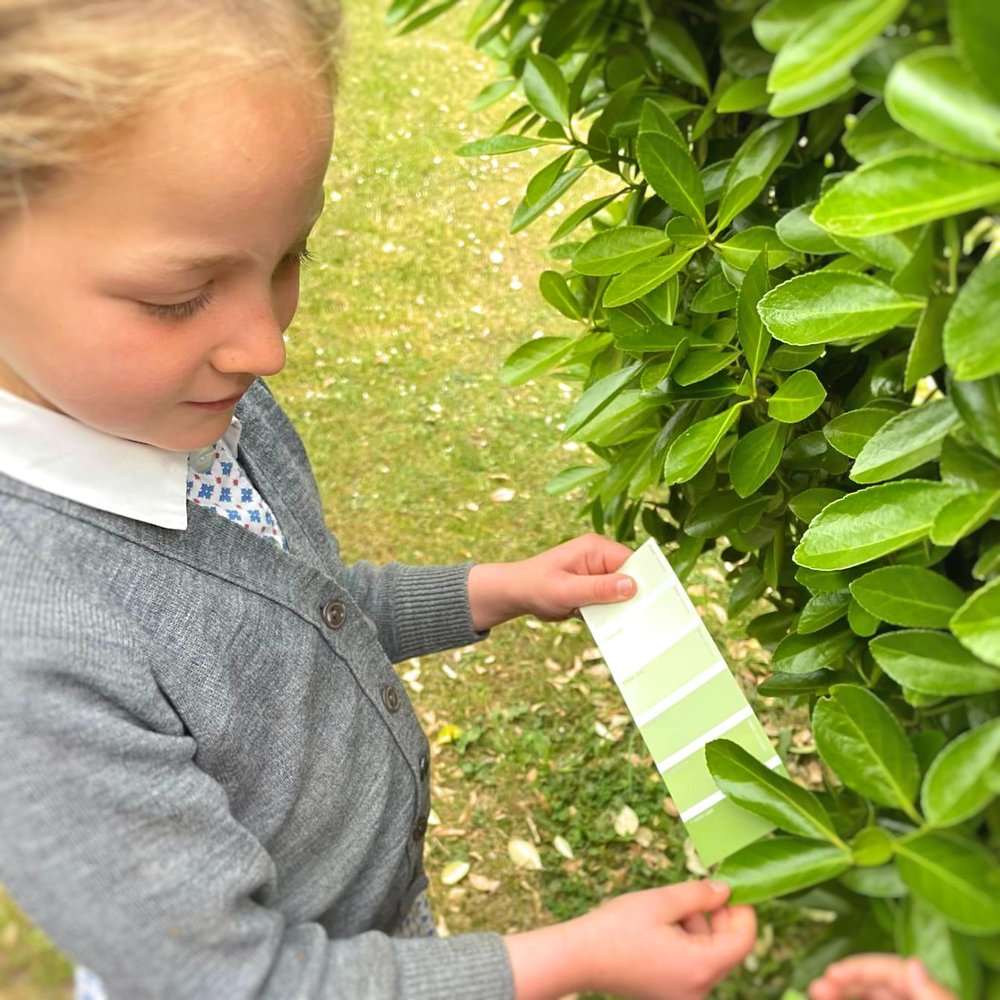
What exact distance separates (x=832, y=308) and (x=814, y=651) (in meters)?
0.28

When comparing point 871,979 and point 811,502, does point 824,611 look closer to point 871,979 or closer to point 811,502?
point 811,502

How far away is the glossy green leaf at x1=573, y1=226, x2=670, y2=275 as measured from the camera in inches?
31.4

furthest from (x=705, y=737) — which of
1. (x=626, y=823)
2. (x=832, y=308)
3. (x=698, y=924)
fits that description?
(x=626, y=823)

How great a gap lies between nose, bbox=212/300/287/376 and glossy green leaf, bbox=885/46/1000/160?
48 centimetres

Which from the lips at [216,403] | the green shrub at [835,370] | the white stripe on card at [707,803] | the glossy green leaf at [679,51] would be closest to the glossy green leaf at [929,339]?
the green shrub at [835,370]

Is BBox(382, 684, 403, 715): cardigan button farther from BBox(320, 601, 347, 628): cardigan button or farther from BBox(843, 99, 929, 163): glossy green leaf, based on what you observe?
BBox(843, 99, 929, 163): glossy green leaf

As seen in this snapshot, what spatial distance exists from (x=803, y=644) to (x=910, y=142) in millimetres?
386

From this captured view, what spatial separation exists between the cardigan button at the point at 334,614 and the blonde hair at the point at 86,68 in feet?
1.56

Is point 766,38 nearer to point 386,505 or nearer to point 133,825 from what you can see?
point 133,825

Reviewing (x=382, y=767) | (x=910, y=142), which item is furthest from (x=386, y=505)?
(x=910, y=142)

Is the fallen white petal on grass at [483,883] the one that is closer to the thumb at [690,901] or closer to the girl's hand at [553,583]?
the girl's hand at [553,583]

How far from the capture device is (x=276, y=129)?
0.67m

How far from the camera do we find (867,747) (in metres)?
0.55

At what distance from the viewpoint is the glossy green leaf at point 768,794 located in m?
0.57
